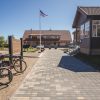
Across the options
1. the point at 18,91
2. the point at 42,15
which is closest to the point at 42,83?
the point at 18,91

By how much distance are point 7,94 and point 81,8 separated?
73.3 ft

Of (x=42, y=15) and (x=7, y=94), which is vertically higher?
(x=42, y=15)

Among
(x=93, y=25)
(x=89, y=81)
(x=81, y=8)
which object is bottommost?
(x=89, y=81)

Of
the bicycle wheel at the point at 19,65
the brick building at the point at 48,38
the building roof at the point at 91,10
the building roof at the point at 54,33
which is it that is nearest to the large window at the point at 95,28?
the building roof at the point at 91,10

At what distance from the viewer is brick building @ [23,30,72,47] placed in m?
94.5

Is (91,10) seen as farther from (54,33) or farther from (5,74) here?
(54,33)

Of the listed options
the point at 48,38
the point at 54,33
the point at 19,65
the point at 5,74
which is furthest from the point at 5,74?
the point at 54,33

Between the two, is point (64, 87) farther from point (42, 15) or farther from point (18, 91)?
point (42, 15)

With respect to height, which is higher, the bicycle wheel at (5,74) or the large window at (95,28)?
the large window at (95,28)

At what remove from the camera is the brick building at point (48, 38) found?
94500 millimetres

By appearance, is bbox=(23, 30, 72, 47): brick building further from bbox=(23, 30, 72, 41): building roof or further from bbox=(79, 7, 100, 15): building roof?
bbox=(79, 7, 100, 15): building roof

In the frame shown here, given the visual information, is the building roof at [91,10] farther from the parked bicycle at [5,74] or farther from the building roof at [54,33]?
the building roof at [54,33]

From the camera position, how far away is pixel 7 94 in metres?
8.23

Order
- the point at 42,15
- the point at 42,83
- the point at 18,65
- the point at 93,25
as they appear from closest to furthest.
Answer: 1. the point at 42,83
2. the point at 18,65
3. the point at 93,25
4. the point at 42,15
